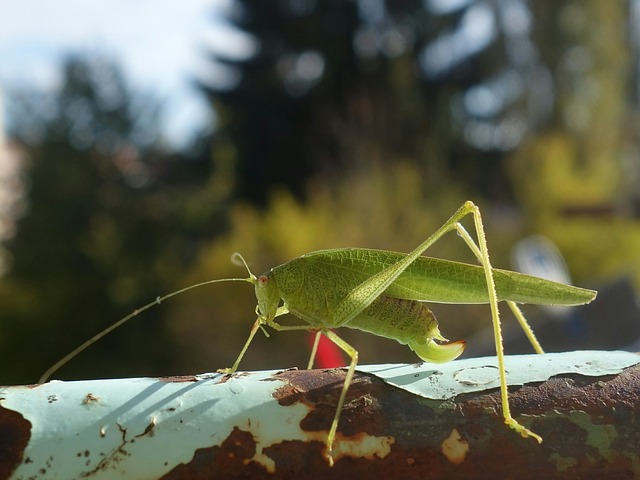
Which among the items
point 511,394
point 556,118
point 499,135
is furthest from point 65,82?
point 511,394

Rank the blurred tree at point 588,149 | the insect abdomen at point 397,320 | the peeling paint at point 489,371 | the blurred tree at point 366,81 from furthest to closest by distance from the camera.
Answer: the blurred tree at point 366,81
the blurred tree at point 588,149
the insect abdomen at point 397,320
the peeling paint at point 489,371

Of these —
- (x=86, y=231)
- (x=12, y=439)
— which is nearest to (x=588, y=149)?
(x=86, y=231)

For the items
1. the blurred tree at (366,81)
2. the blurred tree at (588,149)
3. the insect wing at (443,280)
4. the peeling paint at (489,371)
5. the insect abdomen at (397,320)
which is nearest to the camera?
the peeling paint at (489,371)

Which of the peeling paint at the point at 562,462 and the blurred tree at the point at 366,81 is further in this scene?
the blurred tree at the point at 366,81

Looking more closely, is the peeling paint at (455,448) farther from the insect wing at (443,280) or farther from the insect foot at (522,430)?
the insect wing at (443,280)

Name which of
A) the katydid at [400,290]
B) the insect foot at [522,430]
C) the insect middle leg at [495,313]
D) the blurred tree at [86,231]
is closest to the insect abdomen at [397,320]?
the katydid at [400,290]

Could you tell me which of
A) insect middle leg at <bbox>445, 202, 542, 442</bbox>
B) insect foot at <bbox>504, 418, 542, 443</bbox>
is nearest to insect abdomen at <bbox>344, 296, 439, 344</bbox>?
insect middle leg at <bbox>445, 202, 542, 442</bbox>

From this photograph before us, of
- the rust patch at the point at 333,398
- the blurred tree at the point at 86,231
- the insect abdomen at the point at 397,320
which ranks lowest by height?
the blurred tree at the point at 86,231
